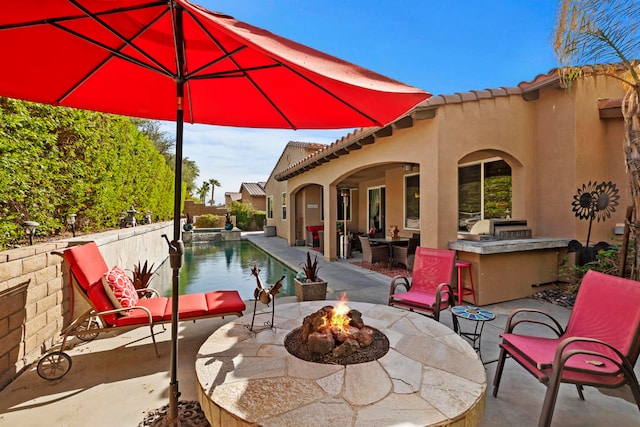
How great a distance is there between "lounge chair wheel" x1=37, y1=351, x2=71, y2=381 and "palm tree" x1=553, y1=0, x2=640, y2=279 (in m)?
7.25

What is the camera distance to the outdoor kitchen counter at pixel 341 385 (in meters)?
1.86

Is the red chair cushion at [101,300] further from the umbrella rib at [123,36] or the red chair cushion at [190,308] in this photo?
the umbrella rib at [123,36]

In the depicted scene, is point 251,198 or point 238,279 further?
point 251,198

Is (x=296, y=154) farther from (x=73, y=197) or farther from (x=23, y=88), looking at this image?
(x=23, y=88)

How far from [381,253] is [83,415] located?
6.90 m

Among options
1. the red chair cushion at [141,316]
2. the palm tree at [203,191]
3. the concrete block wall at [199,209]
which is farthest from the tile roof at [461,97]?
the palm tree at [203,191]

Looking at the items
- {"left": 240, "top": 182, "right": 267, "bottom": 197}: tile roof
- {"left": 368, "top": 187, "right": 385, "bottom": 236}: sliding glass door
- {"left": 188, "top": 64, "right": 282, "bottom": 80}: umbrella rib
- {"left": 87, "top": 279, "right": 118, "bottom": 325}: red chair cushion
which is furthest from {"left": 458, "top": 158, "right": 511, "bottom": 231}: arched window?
{"left": 240, "top": 182, "right": 267, "bottom": 197}: tile roof

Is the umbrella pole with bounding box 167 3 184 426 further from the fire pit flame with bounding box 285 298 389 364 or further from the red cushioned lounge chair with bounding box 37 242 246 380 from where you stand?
the red cushioned lounge chair with bounding box 37 242 246 380

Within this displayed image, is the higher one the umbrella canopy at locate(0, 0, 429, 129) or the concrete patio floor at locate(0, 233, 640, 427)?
the umbrella canopy at locate(0, 0, 429, 129)

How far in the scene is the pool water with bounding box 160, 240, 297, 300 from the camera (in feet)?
25.0

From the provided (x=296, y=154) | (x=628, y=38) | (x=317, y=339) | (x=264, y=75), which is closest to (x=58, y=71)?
(x=264, y=75)

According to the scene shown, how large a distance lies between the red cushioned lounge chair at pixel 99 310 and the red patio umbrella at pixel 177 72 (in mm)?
1680

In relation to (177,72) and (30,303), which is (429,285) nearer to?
(177,72)

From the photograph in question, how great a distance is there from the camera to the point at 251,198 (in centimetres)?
3369
